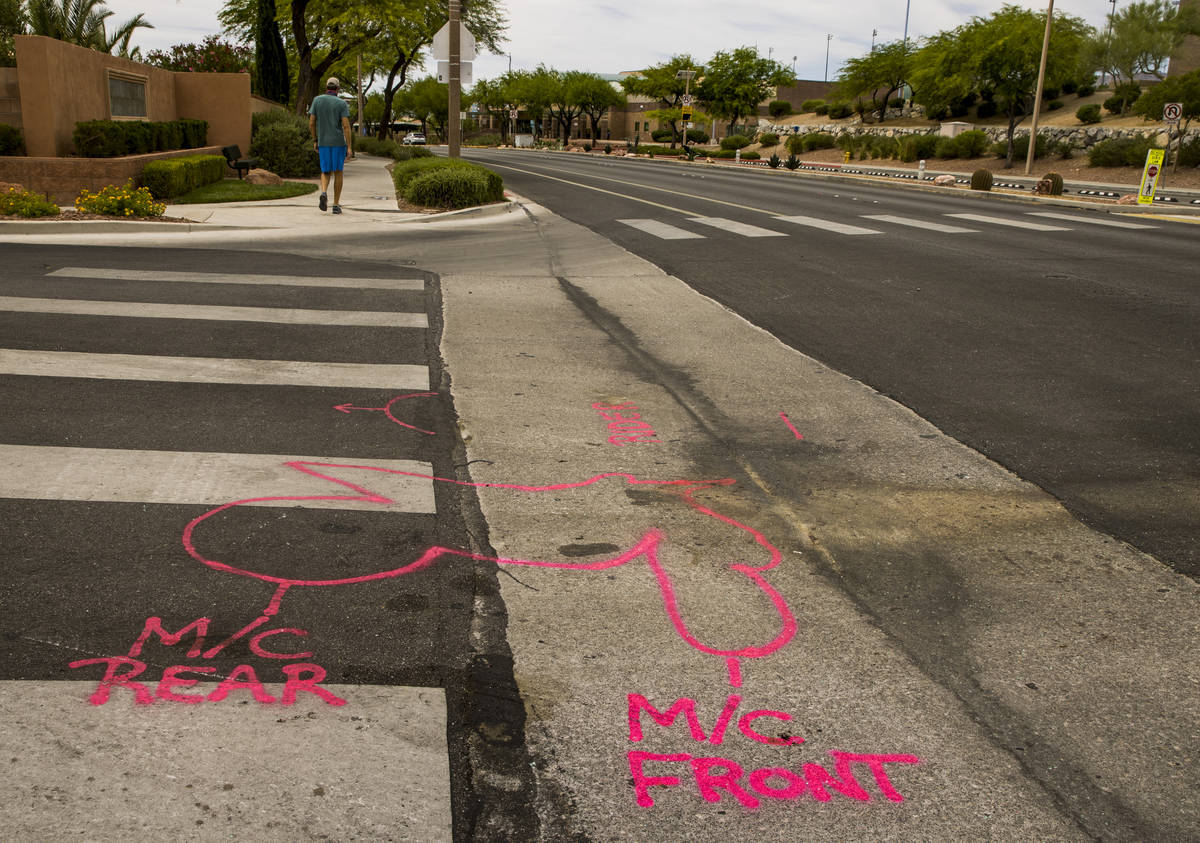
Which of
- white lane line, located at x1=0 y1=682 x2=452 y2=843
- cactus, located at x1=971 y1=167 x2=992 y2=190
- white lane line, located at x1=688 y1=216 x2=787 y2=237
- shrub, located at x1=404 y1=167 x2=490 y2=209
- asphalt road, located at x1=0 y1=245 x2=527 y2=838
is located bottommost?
white lane line, located at x1=0 y1=682 x2=452 y2=843

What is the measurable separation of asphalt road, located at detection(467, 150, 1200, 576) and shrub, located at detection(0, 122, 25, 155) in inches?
366

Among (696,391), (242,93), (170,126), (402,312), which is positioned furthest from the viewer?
(242,93)

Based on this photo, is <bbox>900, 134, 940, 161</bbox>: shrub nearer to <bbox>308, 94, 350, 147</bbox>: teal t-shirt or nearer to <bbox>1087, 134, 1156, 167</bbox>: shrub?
<bbox>1087, 134, 1156, 167</bbox>: shrub

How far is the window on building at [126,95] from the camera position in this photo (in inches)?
750

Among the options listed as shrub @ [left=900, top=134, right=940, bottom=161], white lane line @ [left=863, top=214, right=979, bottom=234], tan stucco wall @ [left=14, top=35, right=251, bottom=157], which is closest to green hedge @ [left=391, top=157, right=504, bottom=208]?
tan stucco wall @ [left=14, top=35, right=251, bottom=157]

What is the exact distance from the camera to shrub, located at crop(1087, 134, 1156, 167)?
39.4 m

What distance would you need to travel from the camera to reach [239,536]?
4188mm

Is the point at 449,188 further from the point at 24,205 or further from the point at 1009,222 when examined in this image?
the point at 1009,222

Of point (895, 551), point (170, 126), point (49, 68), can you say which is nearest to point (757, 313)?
point (895, 551)

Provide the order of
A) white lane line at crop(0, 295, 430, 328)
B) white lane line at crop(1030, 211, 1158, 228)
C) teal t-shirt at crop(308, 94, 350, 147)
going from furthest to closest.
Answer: white lane line at crop(1030, 211, 1158, 228), teal t-shirt at crop(308, 94, 350, 147), white lane line at crop(0, 295, 430, 328)

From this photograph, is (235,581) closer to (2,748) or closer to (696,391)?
(2,748)

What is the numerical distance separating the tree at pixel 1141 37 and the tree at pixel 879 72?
14.1m

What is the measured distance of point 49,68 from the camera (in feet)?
52.6

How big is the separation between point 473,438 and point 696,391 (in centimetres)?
190
